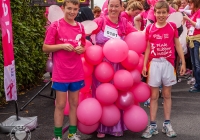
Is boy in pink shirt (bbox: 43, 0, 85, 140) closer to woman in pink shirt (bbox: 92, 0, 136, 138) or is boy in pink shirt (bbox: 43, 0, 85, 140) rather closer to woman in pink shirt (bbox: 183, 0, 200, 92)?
woman in pink shirt (bbox: 92, 0, 136, 138)

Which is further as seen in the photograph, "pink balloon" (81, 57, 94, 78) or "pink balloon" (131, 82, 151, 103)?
"pink balloon" (131, 82, 151, 103)

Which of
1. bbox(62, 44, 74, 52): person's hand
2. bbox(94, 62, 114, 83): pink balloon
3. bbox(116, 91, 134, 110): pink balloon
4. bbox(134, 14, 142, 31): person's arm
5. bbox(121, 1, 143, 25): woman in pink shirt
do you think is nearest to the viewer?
bbox(62, 44, 74, 52): person's hand

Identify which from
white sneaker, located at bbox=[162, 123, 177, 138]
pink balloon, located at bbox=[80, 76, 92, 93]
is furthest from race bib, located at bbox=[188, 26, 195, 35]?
pink balloon, located at bbox=[80, 76, 92, 93]

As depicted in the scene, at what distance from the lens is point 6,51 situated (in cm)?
400

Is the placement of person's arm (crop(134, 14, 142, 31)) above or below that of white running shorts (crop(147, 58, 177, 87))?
above

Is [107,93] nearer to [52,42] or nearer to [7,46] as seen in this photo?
[52,42]

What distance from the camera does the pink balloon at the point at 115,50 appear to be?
12.6 feet

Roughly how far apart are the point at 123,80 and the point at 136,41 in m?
0.56

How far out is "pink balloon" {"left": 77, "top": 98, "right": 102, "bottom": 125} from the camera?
3.83 meters

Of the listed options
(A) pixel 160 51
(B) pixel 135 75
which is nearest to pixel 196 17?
(A) pixel 160 51

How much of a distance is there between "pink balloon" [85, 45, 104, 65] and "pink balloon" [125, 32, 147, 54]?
1.31 ft

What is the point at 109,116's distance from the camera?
3980 mm

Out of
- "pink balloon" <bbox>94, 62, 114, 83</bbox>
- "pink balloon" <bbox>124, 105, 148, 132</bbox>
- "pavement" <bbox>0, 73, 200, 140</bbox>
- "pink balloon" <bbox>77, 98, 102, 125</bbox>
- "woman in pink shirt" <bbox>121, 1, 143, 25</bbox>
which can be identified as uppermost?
"woman in pink shirt" <bbox>121, 1, 143, 25</bbox>

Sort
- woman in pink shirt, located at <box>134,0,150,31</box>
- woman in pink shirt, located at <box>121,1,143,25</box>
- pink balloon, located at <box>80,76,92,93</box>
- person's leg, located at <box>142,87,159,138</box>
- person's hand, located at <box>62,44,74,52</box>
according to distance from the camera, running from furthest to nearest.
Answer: woman in pink shirt, located at <box>134,0,150,31</box>, woman in pink shirt, located at <box>121,1,143,25</box>, person's leg, located at <box>142,87,159,138</box>, pink balloon, located at <box>80,76,92,93</box>, person's hand, located at <box>62,44,74,52</box>
